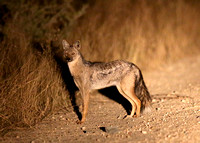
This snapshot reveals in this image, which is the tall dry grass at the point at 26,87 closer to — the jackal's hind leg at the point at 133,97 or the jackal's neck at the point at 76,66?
the jackal's neck at the point at 76,66

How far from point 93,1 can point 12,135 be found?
9068 millimetres

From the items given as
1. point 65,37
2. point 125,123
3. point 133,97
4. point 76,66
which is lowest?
point 125,123

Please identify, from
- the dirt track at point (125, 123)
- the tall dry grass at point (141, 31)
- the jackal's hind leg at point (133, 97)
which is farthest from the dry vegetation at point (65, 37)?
the jackal's hind leg at point (133, 97)

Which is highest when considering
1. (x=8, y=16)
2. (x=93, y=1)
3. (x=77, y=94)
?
(x=93, y=1)

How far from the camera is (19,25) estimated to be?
9.80 meters

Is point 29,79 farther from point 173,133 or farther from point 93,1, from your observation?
point 93,1

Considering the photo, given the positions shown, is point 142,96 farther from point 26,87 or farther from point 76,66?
point 26,87

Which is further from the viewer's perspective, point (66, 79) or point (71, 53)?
point (66, 79)

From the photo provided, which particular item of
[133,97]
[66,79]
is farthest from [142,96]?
[66,79]

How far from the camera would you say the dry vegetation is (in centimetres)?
657

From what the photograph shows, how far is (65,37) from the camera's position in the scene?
9.91m

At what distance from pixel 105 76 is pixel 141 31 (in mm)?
4973

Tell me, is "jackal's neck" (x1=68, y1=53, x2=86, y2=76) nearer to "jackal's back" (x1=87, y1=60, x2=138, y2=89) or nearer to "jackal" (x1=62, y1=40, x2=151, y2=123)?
"jackal" (x1=62, y1=40, x2=151, y2=123)

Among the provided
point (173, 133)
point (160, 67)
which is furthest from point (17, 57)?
point (160, 67)
